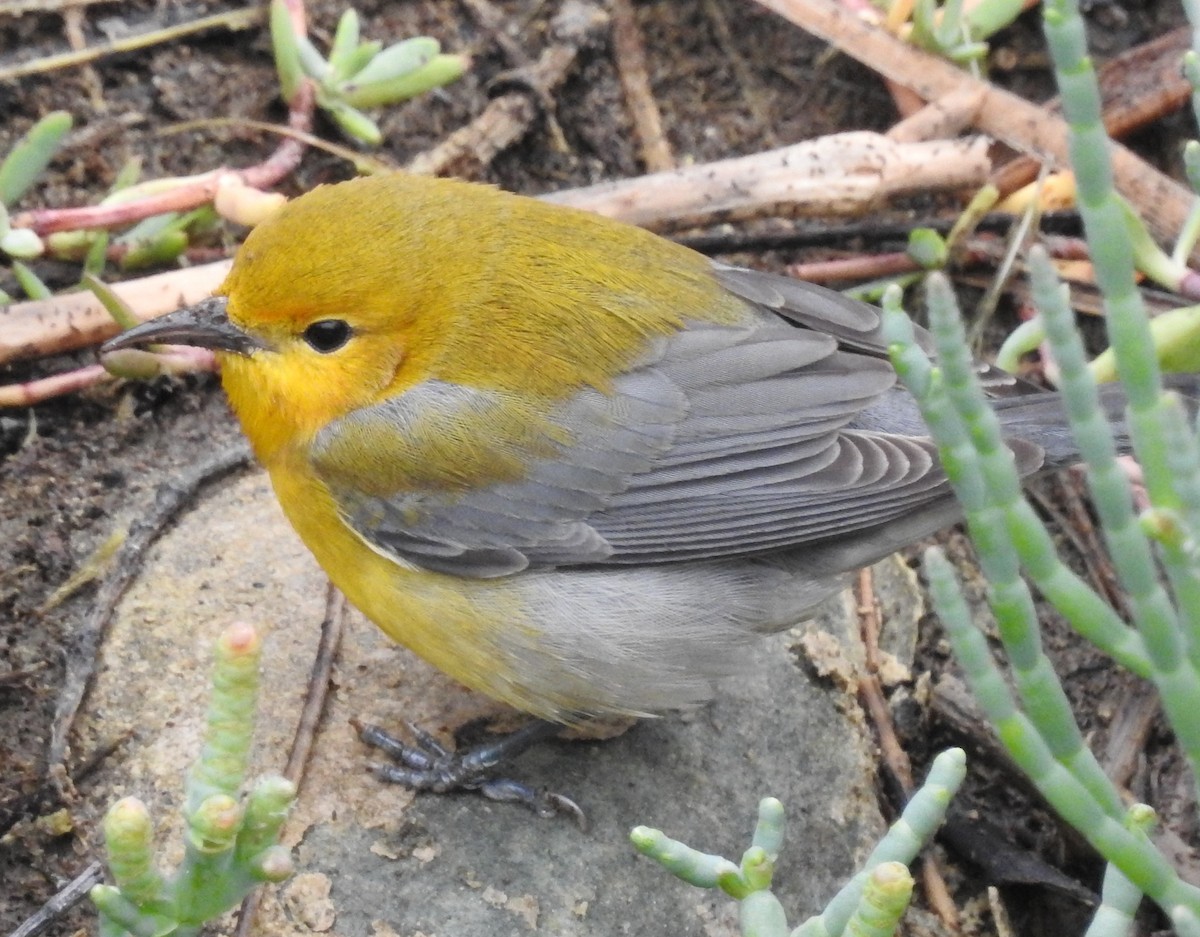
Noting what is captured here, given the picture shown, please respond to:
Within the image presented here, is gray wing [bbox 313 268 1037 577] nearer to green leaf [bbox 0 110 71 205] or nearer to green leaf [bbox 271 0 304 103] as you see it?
green leaf [bbox 0 110 71 205]

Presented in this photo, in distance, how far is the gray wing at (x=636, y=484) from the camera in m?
3.41

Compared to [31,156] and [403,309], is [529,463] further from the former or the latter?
[31,156]

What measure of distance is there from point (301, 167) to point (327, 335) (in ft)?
5.46

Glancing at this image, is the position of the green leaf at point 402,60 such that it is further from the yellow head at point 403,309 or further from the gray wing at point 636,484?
the gray wing at point 636,484

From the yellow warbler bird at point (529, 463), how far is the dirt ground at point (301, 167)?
672 mm

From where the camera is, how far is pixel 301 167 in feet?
16.1

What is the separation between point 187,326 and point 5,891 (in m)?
1.28

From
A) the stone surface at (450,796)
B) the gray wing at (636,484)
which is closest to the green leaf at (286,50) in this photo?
the stone surface at (450,796)

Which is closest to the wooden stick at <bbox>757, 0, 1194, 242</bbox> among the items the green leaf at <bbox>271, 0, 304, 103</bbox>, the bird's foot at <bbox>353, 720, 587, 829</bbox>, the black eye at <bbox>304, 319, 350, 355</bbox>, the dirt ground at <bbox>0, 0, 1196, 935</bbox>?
the dirt ground at <bbox>0, 0, 1196, 935</bbox>

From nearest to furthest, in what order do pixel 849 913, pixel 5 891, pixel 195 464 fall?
pixel 849 913, pixel 5 891, pixel 195 464

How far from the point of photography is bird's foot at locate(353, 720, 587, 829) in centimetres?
350

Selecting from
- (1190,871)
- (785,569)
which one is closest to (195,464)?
(785,569)

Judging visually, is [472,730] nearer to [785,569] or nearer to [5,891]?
[785,569]

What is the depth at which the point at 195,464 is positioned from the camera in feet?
13.5
